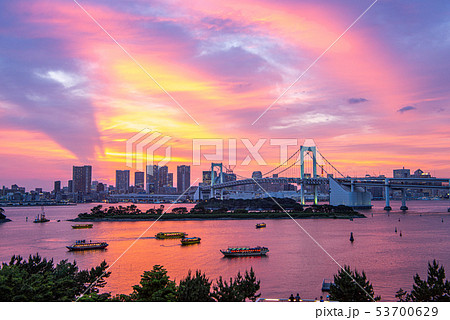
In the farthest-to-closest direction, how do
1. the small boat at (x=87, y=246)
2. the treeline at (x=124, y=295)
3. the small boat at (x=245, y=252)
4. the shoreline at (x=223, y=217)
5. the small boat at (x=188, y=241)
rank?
the shoreline at (x=223, y=217) < the small boat at (x=188, y=241) < the small boat at (x=87, y=246) < the small boat at (x=245, y=252) < the treeline at (x=124, y=295)

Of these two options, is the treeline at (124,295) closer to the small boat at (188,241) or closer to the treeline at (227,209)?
the small boat at (188,241)

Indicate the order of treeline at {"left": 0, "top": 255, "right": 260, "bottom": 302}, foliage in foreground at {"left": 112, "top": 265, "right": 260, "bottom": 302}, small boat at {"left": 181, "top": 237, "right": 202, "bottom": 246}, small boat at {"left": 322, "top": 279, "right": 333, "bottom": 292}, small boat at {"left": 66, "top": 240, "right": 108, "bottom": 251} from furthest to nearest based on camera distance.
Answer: small boat at {"left": 181, "top": 237, "right": 202, "bottom": 246} → small boat at {"left": 66, "top": 240, "right": 108, "bottom": 251} → small boat at {"left": 322, "top": 279, "right": 333, "bottom": 292} → foliage in foreground at {"left": 112, "top": 265, "right": 260, "bottom": 302} → treeline at {"left": 0, "top": 255, "right": 260, "bottom": 302}

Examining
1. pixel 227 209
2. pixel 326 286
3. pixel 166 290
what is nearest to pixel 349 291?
pixel 166 290

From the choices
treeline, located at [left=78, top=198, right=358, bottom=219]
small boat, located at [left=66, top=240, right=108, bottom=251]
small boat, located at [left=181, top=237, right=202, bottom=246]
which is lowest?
small boat, located at [left=66, top=240, right=108, bottom=251]

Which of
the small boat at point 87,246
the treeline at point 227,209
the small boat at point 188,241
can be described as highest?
the treeline at point 227,209

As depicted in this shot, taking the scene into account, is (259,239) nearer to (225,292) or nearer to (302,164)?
(225,292)

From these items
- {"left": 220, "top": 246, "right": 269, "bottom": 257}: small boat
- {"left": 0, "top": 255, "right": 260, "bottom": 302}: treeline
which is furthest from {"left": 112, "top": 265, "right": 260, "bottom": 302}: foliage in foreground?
{"left": 220, "top": 246, "right": 269, "bottom": 257}: small boat

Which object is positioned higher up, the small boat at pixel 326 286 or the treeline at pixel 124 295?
the treeline at pixel 124 295

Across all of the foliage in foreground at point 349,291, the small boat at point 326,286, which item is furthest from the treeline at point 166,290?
the small boat at point 326,286

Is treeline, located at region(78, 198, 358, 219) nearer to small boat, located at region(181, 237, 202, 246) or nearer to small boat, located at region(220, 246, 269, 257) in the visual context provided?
small boat, located at region(181, 237, 202, 246)

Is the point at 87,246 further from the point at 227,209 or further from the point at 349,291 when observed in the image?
the point at 227,209
